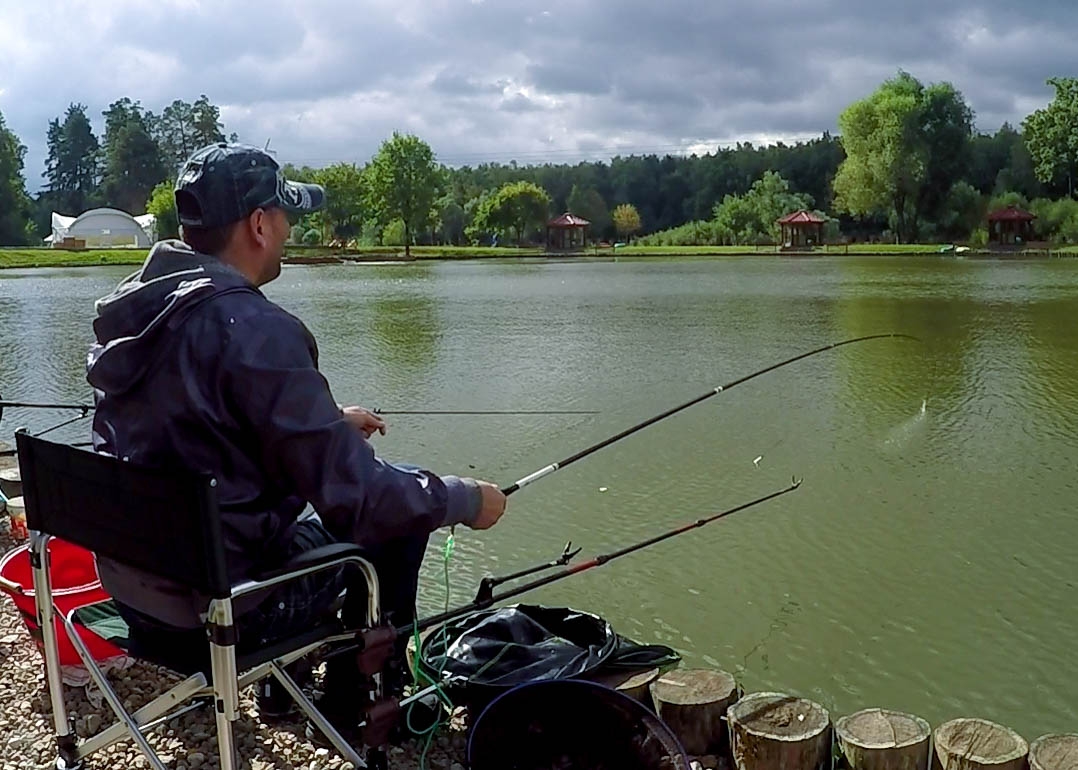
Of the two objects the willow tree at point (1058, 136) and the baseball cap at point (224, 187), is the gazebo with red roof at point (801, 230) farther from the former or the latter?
the baseball cap at point (224, 187)

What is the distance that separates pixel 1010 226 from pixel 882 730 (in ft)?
168

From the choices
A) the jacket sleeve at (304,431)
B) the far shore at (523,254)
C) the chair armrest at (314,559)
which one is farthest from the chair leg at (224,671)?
the far shore at (523,254)

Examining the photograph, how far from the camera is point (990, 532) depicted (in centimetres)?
476

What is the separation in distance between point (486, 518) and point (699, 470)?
12.9ft

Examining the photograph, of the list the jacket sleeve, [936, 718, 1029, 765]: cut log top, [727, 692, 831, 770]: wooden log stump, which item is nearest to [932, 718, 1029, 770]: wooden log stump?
[936, 718, 1029, 765]: cut log top

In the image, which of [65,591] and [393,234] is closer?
[65,591]

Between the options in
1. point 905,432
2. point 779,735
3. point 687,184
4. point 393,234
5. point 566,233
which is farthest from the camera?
point 687,184

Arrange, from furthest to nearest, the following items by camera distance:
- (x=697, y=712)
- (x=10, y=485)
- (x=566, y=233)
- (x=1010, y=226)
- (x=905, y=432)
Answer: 1. (x=566, y=233)
2. (x=1010, y=226)
3. (x=905, y=432)
4. (x=10, y=485)
5. (x=697, y=712)

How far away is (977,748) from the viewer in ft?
7.27

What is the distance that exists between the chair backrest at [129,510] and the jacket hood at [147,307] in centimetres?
15

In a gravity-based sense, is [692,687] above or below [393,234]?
below

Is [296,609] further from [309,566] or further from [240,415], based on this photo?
[240,415]

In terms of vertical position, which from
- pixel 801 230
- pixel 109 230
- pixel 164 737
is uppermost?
pixel 109 230

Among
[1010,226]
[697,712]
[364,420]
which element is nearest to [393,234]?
[1010,226]
